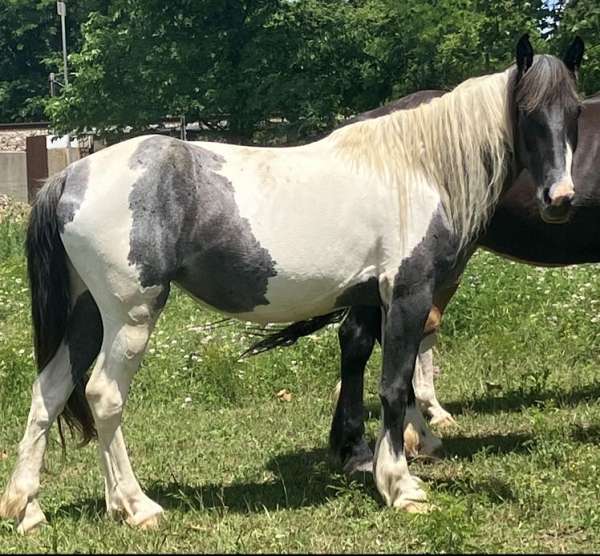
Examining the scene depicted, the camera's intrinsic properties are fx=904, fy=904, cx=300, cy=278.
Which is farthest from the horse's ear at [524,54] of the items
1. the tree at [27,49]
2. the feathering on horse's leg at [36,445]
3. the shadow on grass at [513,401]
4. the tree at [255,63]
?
the tree at [27,49]

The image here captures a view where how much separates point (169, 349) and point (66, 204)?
12.2 ft

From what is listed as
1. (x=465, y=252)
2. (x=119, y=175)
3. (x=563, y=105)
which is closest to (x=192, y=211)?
(x=119, y=175)

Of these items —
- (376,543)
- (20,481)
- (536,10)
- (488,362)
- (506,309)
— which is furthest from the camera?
(536,10)

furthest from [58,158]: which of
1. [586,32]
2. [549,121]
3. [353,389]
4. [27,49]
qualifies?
[549,121]

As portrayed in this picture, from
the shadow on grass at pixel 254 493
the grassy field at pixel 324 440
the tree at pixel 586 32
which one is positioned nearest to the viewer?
the grassy field at pixel 324 440

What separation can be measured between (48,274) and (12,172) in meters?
30.4

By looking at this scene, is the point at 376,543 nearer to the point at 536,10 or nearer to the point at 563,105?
the point at 563,105

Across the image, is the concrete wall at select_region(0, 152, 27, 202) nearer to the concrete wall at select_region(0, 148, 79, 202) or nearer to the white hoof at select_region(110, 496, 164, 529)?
the concrete wall at select_region(0, 148, 79, 202)

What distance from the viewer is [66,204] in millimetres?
4055

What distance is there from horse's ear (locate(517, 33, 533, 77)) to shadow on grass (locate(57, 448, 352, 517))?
2.23m

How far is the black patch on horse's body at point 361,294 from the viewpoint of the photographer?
4.34m

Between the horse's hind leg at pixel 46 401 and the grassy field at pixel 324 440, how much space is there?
0.13 meters

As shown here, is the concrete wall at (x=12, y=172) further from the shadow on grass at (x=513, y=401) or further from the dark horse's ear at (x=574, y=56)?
the dark horse's ear at (x=574, y=56)

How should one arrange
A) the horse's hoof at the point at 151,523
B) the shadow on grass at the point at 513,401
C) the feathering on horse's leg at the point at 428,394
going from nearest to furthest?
1. the horse's hoof at the point at 151,523
2. the feathering on horse's leg at the point at 428,394
3. the shadow on grass at the point at 513,401
